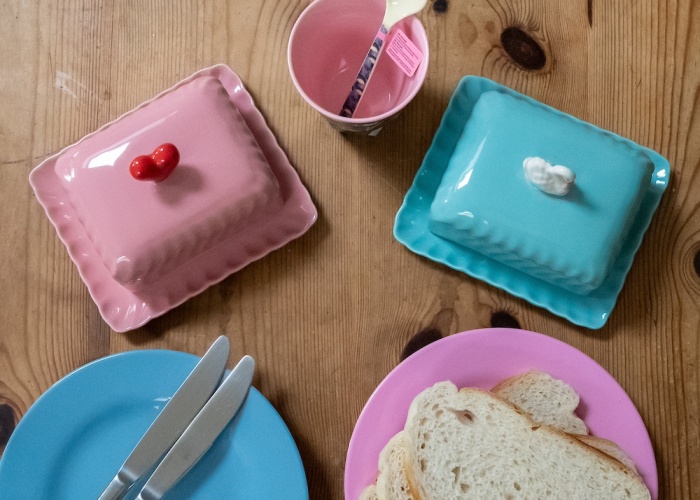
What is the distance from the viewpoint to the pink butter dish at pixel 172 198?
642 mm

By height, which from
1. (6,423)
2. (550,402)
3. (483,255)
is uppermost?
(483,255)

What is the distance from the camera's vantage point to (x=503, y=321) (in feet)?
2.35

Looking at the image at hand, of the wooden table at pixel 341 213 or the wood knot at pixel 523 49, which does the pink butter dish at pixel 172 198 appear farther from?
the wood knot at pixel 523 49

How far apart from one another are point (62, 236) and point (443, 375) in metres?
0.49

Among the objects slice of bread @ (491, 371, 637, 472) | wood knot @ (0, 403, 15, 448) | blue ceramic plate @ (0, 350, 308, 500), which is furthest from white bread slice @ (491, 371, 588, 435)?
wood knot @ (0, 403, 15, 448)

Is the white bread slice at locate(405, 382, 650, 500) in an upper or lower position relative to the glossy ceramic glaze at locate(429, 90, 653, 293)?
lower

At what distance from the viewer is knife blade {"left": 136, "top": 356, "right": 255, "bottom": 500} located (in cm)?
65

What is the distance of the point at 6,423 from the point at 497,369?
602 mm

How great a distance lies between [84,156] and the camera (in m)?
0.67

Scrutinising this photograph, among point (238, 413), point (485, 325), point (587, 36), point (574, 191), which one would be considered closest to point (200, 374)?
point (238, 413)

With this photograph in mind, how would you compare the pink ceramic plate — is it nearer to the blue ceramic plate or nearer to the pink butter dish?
the blue ceramic plate

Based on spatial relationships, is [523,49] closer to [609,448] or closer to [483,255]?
[483,255]

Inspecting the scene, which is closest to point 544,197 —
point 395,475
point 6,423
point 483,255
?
point 483,255

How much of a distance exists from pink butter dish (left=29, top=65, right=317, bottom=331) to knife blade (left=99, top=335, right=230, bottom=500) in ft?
0.30
